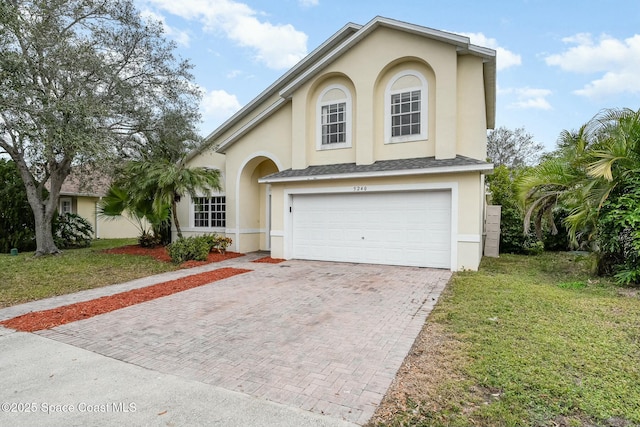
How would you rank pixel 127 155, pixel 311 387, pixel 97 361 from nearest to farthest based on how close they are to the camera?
1. pixel 311 387
2. pixel 97 361
3. pixel 127 155

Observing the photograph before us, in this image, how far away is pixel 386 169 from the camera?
10.6 meters

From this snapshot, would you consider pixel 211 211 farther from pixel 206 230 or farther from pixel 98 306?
pixel 98 306

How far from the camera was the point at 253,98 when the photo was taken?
15.8m

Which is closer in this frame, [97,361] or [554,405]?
[554,405]

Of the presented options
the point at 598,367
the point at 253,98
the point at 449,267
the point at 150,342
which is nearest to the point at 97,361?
the point at 150,342

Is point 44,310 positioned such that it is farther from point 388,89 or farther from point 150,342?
point 388,89

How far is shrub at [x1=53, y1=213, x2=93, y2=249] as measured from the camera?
1689 centimetres

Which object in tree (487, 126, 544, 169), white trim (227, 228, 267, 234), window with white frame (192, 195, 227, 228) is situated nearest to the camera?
white trim (227, 228, 267, 234)

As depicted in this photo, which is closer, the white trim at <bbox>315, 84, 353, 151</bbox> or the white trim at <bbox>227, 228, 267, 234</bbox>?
the white trim at <bbox>315, 84, 353, 151</bbox>

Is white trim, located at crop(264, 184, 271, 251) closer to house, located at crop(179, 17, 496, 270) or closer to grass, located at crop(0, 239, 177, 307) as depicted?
house, located at crop(179, 17, 496, 270)

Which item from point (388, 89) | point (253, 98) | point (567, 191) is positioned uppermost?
point (253, 98)

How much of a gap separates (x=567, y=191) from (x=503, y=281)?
3.62m

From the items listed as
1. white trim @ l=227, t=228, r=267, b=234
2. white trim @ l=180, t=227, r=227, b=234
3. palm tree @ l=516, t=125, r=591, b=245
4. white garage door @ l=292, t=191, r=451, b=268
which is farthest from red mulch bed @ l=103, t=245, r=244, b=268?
palm tree @ l=516, t=125, r=591, b=245

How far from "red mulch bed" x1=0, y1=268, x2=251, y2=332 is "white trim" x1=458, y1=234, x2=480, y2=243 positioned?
267 inches
